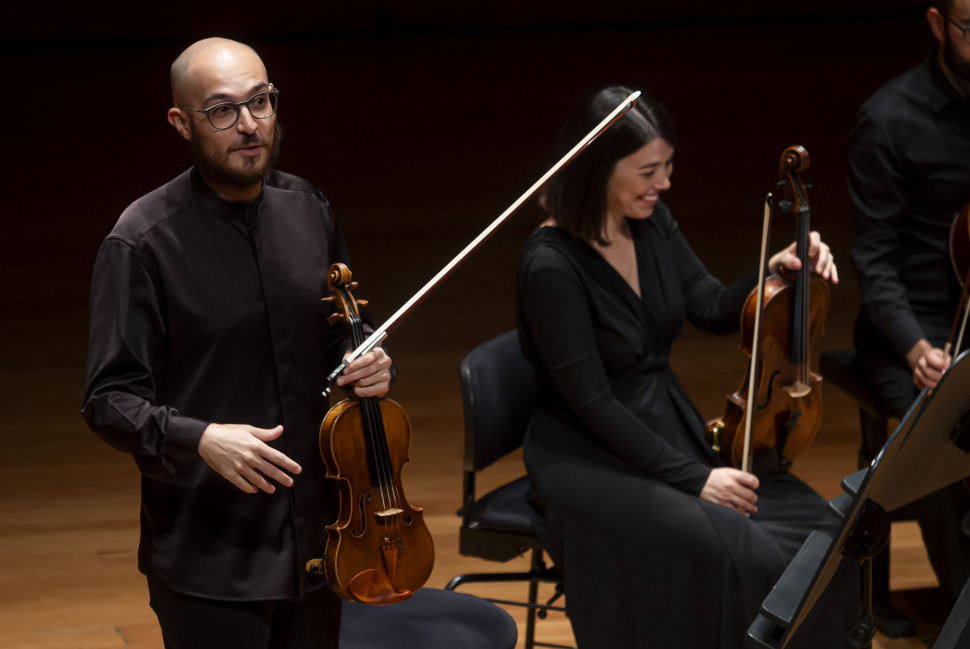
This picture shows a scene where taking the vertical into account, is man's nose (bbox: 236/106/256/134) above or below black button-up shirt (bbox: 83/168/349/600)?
above

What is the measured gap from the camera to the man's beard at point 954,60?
254 centimetres

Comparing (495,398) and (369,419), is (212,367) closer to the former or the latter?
(369,419)

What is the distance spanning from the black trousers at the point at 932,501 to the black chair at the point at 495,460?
30.5 inches

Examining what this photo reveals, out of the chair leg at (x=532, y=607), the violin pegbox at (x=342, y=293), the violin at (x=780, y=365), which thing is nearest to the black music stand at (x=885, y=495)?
the violin at (x=780, y=365)

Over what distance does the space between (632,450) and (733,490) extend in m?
0.19

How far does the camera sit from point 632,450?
7.30ft

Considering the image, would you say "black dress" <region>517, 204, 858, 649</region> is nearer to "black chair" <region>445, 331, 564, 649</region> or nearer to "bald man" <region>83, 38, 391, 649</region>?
"black chair" <region>445, 331, 564, 649</region>

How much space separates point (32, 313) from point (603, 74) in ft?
15.2

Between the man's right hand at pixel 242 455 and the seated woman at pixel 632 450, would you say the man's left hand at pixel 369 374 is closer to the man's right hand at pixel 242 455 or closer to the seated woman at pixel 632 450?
the man's right hand at pixel 242 455

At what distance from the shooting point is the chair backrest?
7.50 feet

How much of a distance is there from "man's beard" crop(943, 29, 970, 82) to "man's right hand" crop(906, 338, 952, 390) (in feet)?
1.82

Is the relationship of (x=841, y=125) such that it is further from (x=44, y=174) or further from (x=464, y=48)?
(x=44, y=174)

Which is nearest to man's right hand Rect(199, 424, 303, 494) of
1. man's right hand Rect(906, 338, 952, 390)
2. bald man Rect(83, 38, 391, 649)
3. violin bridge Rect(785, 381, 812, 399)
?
bald man Rect(83, 38, 391, 649)

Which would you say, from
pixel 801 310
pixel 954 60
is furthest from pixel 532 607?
pixel 954 60
